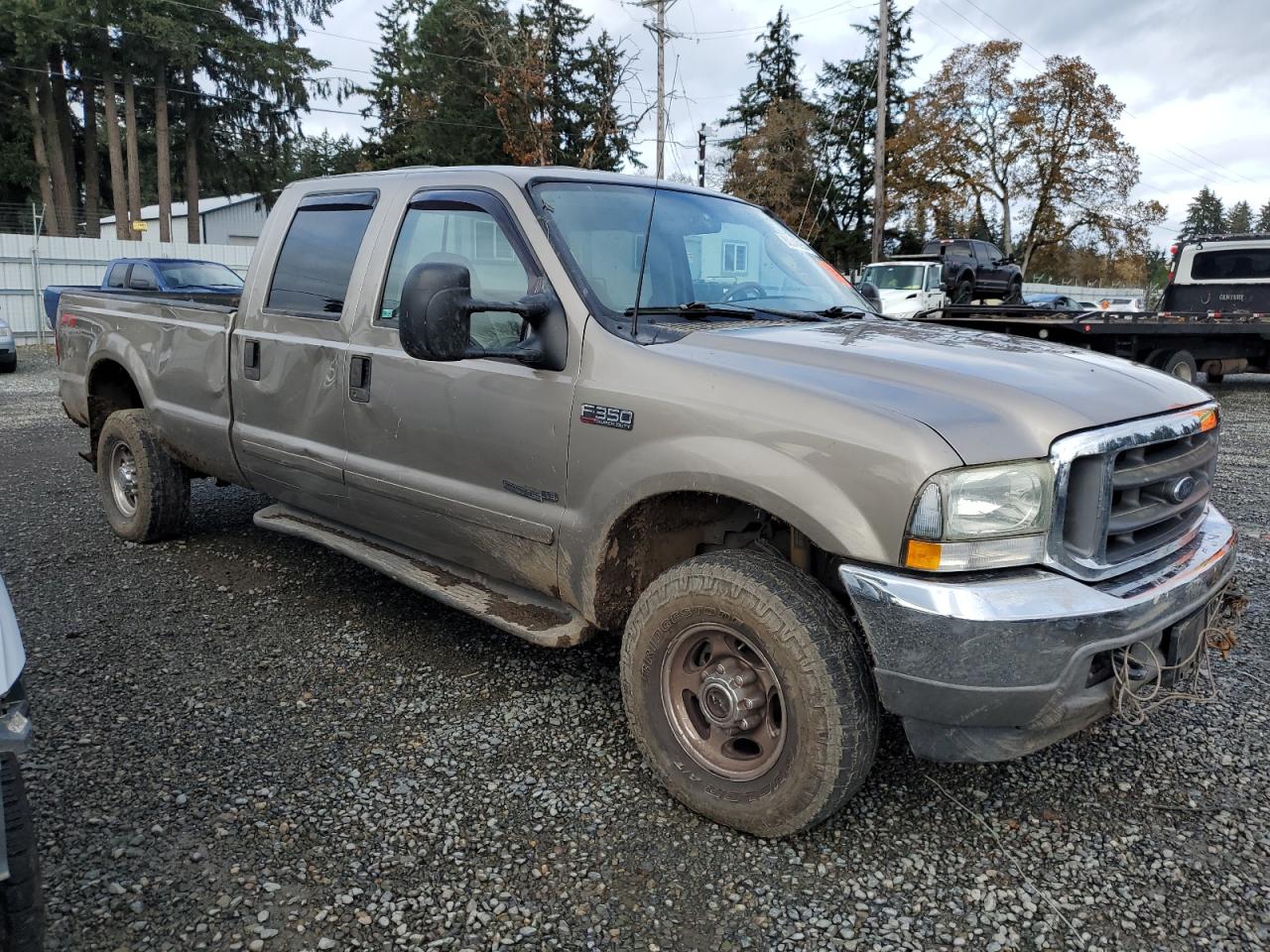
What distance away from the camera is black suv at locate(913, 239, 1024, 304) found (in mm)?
23359

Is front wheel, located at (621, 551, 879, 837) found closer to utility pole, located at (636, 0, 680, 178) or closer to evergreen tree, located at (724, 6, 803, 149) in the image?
utility pole, located at (636, 0, 680, 178)

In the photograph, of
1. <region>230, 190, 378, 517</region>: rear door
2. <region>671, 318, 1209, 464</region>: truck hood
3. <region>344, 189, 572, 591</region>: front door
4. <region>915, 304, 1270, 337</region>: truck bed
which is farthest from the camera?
<region>915, 304, 1270, 337</region>: truck bed

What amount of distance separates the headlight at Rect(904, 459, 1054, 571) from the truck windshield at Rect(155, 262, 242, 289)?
1453cm

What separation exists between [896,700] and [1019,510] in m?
0.57

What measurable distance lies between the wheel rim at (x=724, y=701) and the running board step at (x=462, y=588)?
43 cm

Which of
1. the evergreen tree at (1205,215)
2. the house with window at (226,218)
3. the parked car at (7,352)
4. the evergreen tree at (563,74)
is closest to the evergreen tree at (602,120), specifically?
the evergreen tree at (563,74)

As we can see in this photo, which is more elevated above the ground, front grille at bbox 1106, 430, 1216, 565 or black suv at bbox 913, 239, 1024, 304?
black suv at bbox 913, 239, 1024, 304

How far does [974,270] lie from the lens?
2434 centimetres

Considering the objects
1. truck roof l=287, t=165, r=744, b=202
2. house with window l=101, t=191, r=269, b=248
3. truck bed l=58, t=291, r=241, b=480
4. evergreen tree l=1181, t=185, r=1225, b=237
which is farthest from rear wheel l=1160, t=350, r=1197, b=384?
evergreen tree l=1181, t=185, r=1225, b=237

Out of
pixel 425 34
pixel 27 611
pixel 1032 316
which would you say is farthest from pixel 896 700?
pixel 425 34

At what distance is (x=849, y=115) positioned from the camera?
40625 mm

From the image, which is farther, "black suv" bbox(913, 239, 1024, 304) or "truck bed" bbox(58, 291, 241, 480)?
"black suv" bbox(913, 239, 1024, 304)

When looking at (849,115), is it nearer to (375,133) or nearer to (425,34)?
(425,34)

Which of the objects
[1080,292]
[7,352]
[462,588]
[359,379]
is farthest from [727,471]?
[1080,292]
